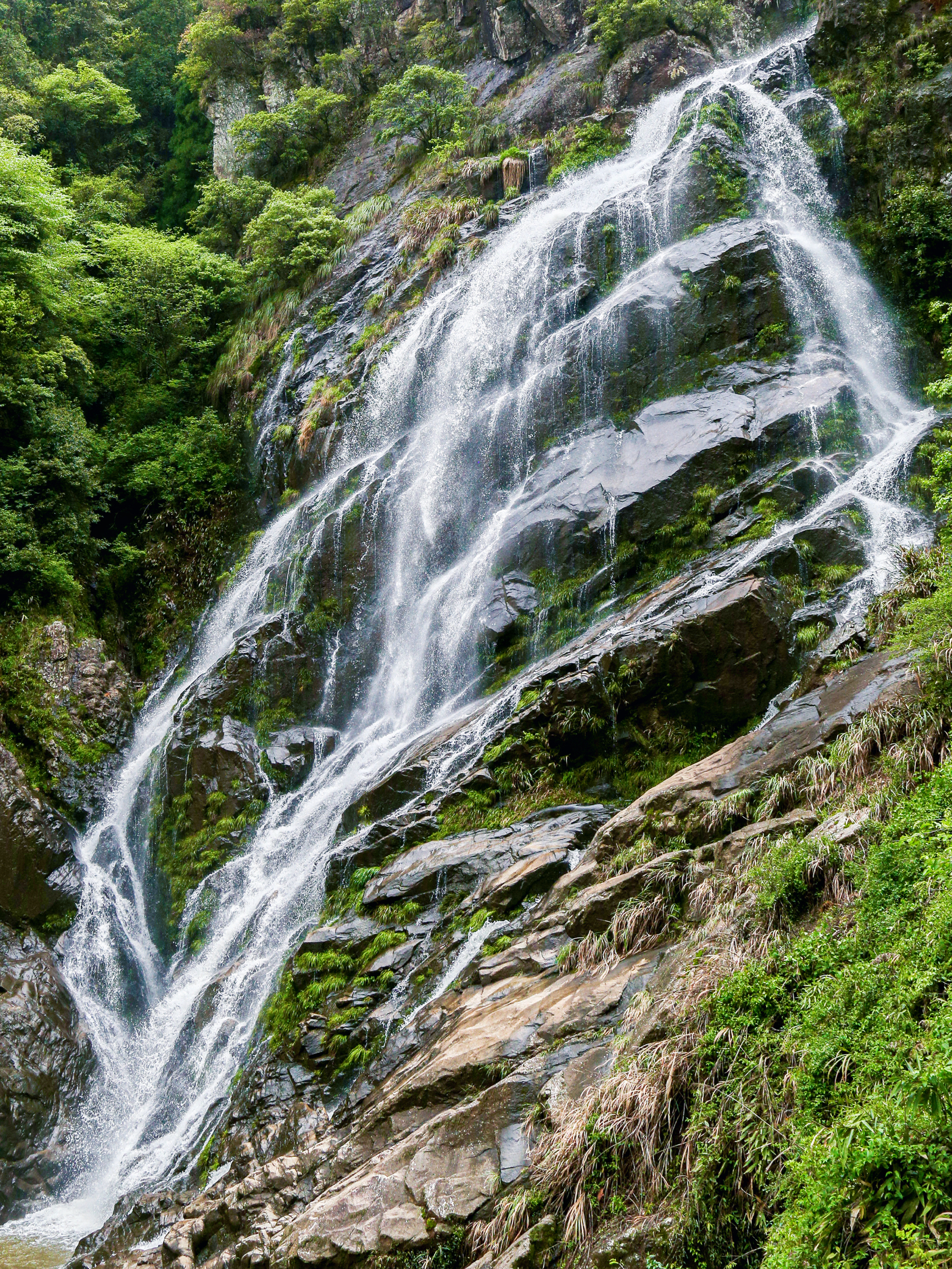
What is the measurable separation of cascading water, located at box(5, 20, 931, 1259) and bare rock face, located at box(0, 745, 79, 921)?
0.42 metres

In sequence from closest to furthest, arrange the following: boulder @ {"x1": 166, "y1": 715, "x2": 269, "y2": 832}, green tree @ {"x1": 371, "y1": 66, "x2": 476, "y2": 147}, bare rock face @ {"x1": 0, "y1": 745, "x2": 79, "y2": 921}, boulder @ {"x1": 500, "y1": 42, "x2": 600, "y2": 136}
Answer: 1. bare rock face @ {"x1": 0, "y1": 745, "x2": 79, "y2": 921}
2. boulder @ {"x1": 166, "y1": 715, "x2": 269, "y2": 832}
3. boulder @ {"x1": 500, "y1": 42, "x2": 600, "y2": 136}
4. green tree @ {"x1": 371, "y1": 66, "x2": 476, "y2": 147}

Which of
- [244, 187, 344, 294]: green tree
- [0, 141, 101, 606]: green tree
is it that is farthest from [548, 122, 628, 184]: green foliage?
[0, 141, 101, 606]: green tree

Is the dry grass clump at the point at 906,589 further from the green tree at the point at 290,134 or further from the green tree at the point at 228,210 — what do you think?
the green tree at the point at 290,134

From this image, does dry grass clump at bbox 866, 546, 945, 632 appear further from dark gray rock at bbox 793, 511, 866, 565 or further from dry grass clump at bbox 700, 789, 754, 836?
dry grass clump at bbox 700, 789, 754, 836

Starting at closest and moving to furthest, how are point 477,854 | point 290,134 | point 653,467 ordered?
1. point 477,854
2. point 653,467
3. point 290,134

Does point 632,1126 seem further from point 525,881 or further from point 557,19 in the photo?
point 557,19

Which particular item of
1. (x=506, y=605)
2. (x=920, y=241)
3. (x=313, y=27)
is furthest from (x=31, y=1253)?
(x=313, y=27)

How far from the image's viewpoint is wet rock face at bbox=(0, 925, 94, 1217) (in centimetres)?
1129

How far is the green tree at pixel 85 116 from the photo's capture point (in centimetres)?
2856

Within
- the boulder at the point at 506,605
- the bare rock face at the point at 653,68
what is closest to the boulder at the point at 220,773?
the boulder at the point at 506,605

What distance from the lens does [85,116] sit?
29344mm

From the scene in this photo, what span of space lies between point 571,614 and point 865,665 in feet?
16.3

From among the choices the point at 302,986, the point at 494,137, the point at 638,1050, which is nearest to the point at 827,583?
the point at 638,1050

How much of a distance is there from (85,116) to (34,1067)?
29874mm
